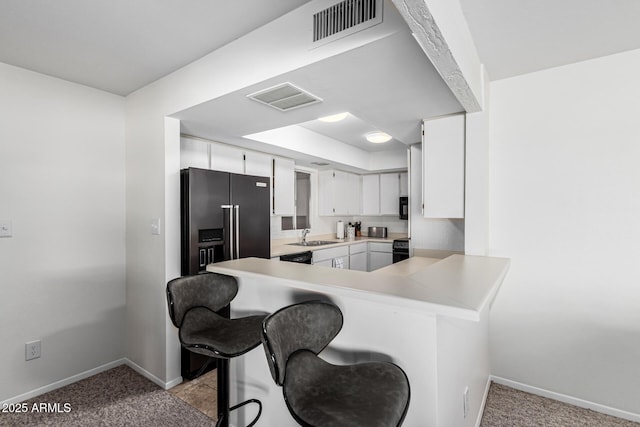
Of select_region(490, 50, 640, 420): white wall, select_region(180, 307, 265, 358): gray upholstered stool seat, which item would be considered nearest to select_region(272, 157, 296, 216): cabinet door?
select_region(180, 307, 265, 358): gray upholstered stool seat

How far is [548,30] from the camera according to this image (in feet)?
5.74

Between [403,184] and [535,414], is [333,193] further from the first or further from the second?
[535,414]

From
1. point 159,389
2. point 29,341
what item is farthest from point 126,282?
point 159,389

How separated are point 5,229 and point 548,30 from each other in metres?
3.78

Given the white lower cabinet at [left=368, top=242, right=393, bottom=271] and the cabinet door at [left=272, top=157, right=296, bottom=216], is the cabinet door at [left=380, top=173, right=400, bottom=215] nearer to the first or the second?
the white lower cabinet at [left=368, top=242, right=393, bottom=271]

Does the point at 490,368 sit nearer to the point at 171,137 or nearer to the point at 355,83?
the point at 355,83

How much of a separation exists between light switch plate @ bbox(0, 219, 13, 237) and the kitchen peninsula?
5.43ft

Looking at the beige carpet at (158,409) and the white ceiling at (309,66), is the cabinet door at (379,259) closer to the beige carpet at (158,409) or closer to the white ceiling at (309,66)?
the beige carpet at (158,409)

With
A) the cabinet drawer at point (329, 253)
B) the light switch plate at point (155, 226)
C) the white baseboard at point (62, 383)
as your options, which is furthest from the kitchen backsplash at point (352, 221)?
the white baseboard at point (62, 383)

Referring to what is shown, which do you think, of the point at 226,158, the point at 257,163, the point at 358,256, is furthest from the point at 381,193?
the point at 226,158

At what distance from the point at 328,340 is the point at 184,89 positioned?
2.07m

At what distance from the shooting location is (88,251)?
8.78ft

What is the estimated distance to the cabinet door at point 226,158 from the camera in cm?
331

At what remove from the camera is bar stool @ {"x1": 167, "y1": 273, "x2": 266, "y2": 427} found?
1487 millimetres
